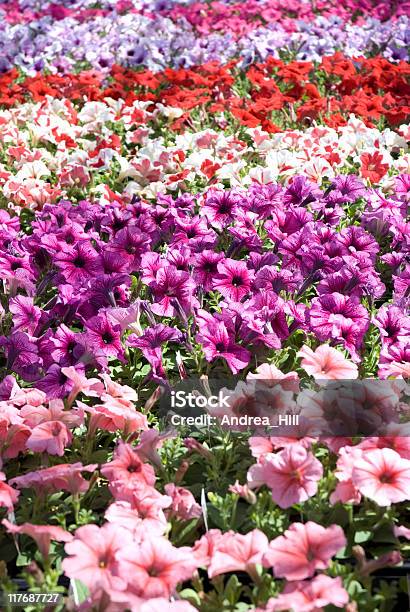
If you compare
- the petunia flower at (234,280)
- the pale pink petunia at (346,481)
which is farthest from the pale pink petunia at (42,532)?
the petunia flower at (234,280)

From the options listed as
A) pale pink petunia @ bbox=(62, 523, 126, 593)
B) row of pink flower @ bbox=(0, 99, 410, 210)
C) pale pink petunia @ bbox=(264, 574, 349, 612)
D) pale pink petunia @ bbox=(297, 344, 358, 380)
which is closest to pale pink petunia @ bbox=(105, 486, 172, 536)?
pale pink petunia @ bbox=(62, 523, 126, 593)

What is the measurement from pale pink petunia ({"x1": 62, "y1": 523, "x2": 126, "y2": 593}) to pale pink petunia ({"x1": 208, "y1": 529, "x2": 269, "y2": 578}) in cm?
20

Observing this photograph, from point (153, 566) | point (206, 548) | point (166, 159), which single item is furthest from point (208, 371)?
point (166, 159)

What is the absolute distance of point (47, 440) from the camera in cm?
205

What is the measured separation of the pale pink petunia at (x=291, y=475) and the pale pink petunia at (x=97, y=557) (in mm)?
392

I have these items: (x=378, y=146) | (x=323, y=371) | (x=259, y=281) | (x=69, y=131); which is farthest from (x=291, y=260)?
(x=69, y=131)

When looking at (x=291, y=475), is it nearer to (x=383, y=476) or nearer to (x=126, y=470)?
(x=383, y=476)

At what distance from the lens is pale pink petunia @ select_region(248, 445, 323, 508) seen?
1.86 metres

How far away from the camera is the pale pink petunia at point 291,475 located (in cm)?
186

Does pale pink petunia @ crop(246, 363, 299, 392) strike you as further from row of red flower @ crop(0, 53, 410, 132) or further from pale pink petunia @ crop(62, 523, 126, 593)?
row of red flower @ crop(0, 53, 410, 132)

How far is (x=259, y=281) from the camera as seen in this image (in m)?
2.76

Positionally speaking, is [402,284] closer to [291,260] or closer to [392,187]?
[291,260]

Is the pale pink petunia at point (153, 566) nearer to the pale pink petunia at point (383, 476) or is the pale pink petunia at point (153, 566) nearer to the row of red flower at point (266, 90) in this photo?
Answer: the pale pink petunia at point (383, 476)

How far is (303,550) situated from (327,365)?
26.9 inches
